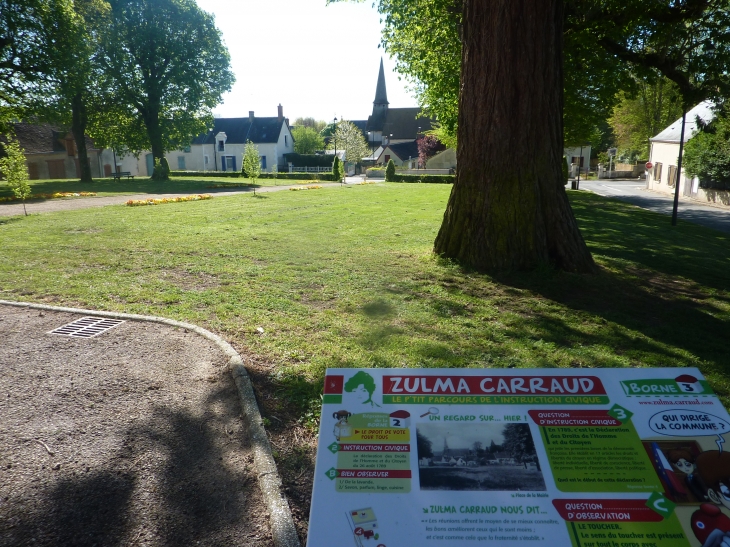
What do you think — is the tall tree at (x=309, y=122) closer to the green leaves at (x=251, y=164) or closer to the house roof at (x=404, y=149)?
the house roof at (x=404, y=149)

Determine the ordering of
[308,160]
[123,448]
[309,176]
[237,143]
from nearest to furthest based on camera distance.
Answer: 1. [123,448]
2. [309,176]
3. [308,160]
4. [237,143]

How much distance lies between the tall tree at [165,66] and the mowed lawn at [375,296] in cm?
3005

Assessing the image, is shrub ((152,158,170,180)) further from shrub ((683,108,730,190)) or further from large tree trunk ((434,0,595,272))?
large tree trunk ((434,0,595,272))

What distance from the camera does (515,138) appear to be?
805 cm

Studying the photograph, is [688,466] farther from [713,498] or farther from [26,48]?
[26,48]

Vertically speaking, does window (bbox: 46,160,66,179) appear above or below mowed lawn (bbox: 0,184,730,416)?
above

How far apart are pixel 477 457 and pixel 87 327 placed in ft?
17.2

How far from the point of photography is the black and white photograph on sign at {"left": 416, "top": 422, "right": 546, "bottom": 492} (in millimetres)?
2236

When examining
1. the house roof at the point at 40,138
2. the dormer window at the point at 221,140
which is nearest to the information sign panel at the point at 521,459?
the house roof at the point at 40,138

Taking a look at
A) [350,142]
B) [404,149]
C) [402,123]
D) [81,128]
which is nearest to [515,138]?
[81,128]

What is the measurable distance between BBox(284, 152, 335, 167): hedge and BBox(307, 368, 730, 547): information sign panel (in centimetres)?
7141

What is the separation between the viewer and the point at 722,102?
14273mm

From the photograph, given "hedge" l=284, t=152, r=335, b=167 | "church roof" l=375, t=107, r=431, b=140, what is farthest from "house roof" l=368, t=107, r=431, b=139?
"hedge" l=284, t=152, r=335, b=167

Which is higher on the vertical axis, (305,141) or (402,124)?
(402,124)
